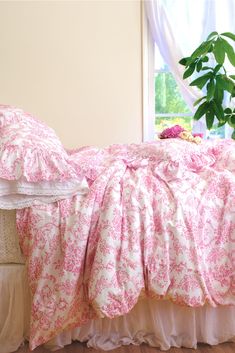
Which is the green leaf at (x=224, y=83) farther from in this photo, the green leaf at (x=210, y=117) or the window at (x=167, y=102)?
the window at (x=167, y=102)

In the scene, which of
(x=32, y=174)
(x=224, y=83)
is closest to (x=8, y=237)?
(x=32, y=174)

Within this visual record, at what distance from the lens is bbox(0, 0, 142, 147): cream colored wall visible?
2.71 meters

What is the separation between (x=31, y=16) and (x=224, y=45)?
1526 millimetres

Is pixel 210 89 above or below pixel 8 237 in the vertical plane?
above

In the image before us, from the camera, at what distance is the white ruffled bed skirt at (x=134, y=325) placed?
51.3 inches

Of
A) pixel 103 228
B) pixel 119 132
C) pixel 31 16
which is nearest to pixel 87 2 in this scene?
pixel 31 16

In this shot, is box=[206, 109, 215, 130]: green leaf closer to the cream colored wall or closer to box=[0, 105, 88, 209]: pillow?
the cream colored wall

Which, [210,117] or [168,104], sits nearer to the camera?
[210,117]

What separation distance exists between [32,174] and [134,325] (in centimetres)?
72

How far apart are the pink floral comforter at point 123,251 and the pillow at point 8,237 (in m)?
0.05

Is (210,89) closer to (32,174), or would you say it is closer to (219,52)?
(219,52)

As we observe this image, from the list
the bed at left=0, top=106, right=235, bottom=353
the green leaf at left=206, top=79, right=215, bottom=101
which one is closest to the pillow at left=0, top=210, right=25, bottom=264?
the bed at left=0, top=106, right=235, bottom=353

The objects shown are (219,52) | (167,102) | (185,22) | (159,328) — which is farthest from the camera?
(167,102)

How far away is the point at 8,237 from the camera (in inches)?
50.1
